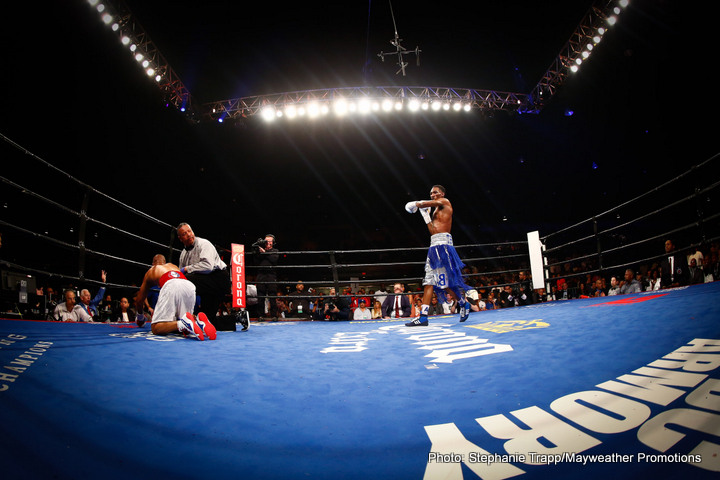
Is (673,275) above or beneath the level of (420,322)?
above

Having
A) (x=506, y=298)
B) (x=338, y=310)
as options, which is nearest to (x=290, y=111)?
(x=338, y=310)

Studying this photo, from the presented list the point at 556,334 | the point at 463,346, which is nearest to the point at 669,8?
the point at 556,334

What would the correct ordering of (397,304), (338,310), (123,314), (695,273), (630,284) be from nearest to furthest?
(695,273), (630,284), (338,310), (397,304), (123,314)

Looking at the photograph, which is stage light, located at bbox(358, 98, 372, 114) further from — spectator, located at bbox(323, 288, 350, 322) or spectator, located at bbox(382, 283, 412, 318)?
spectator, located at bbox(323, 288, 350, 322)

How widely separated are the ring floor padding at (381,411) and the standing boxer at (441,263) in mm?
1596

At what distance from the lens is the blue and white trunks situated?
128 inches

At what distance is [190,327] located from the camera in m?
2.28

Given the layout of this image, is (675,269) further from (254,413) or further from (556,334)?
(254,413)

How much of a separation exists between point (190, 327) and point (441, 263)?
2432mm

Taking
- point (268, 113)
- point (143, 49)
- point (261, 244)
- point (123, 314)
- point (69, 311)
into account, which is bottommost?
point (123, 314)

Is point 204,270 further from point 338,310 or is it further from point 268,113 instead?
point 268,113

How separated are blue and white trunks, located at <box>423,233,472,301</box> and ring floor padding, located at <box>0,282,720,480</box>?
5.30ft

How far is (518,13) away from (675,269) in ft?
17.9

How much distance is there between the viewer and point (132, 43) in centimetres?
593
